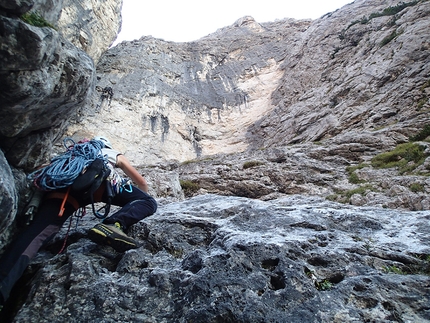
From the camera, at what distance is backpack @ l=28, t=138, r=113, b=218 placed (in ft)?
14.3

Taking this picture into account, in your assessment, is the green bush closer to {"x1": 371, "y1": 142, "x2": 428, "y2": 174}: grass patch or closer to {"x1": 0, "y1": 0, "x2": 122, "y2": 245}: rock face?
{"x1": 371, "y1": 142, "x2": 428, "y2": 174}: grass patch

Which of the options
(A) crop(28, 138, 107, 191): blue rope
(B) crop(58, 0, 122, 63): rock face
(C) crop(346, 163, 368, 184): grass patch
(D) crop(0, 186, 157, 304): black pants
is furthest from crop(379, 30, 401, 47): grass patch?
(A) crop(28, 138, 107, 191): blue rope

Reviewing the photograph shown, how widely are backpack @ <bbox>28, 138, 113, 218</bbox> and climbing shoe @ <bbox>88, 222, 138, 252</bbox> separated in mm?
434

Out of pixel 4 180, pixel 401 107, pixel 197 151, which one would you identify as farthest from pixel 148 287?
pixel 197 151

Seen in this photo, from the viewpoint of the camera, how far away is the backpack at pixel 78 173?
4363mm

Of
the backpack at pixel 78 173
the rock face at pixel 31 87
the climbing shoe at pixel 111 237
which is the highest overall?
the rock face at pixel 31 87

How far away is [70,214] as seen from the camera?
4.65 metres

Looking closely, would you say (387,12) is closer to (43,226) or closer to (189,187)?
(189,187)

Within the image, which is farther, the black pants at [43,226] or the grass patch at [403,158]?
the grass patch at [403,158]

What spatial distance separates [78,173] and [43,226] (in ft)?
2.81

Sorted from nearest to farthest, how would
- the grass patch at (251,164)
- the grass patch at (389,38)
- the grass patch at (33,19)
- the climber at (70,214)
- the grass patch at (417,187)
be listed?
1. the climber at (70,214)
2. the grass patch at (33,19)
3. the grass patch at (417,187)
4. the grass patch at (251,164)
5. the grass patch at (389,38)

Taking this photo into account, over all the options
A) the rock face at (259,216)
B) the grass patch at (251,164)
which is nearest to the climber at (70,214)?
the rock face at (259,216)

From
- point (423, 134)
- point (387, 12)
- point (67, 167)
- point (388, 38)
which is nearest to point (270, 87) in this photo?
point (387, 12)

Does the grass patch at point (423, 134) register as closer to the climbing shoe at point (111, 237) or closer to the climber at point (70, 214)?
the climber at point (70, 214)
